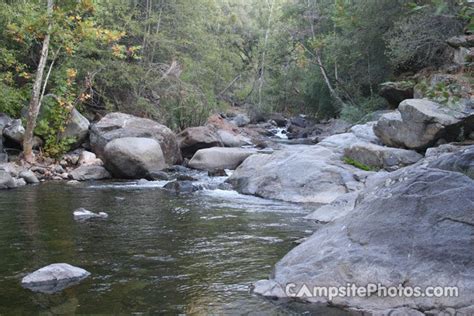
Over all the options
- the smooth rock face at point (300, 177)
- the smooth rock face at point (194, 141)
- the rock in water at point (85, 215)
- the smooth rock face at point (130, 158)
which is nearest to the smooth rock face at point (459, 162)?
the smooth rock face at point (300, 177)

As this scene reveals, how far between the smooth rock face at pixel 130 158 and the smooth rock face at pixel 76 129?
2333 mm

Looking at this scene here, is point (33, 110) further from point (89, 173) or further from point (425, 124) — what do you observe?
point (425, 124)

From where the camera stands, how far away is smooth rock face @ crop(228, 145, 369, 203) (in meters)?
10.6

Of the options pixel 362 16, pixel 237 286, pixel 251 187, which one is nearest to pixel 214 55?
pixel 362 16

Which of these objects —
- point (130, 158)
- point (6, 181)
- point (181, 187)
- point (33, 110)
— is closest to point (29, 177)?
point (6, 181)

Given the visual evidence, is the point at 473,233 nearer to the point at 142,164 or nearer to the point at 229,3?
the point at 142,164

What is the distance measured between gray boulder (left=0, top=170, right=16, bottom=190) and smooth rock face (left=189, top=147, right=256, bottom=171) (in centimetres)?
510

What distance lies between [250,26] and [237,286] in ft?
129

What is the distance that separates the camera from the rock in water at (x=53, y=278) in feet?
16.6

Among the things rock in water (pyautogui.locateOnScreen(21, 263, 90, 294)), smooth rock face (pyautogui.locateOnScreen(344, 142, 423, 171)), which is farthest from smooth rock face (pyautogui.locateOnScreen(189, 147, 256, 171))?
rock in water (pyautogui.locateOnScreen(21, 263, 90, 294))

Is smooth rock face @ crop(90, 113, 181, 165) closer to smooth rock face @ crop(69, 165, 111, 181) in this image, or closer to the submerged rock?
smooth rock face @ crop(69, 165, 111, 181)

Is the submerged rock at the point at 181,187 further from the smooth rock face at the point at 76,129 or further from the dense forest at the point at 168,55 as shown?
the smooth rock face at the point at 76,129

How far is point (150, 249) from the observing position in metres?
6.62

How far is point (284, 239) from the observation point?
23.5 feet
